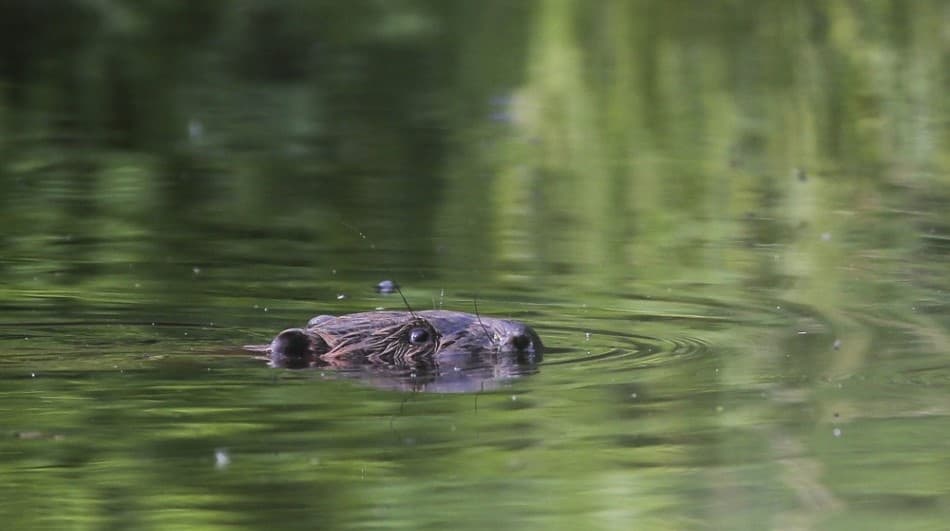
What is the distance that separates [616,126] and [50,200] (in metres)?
6.36

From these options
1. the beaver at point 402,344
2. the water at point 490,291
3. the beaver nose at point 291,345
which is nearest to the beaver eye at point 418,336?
the beaver at point 402,344

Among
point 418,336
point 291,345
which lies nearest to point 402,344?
point 418,336

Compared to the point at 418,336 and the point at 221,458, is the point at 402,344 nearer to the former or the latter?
the point at 418,336

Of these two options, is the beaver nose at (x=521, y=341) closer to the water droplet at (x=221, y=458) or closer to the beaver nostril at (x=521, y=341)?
the beaver nostril at (x=521, y=341)

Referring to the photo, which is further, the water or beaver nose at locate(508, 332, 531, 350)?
beaver nose at locate(508, 332, 531, 350)

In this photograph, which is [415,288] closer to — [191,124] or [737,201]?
A: [737,201]

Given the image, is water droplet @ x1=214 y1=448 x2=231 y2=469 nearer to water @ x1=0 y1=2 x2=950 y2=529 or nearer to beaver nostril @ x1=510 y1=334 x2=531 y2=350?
water @ x1=0 y1=2 x2=950 y2=529

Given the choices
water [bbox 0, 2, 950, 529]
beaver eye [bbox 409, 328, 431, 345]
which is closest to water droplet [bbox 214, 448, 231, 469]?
water [bbox 0, 2, 950, 529]

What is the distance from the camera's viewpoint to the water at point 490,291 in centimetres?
552

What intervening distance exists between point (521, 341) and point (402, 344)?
409mm

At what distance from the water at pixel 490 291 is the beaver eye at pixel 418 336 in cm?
24

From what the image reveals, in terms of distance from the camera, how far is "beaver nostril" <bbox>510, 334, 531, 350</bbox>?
7.16 m

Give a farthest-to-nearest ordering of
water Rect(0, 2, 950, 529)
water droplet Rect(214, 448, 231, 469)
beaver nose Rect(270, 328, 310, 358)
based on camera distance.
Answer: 1. beaver nose Rect(270, 328, 310, 358)
2. water droplet Rect(214, 448, 231, 469)
3. water Rect(0, 2, 950, 529)

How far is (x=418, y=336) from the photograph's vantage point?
718 cm
